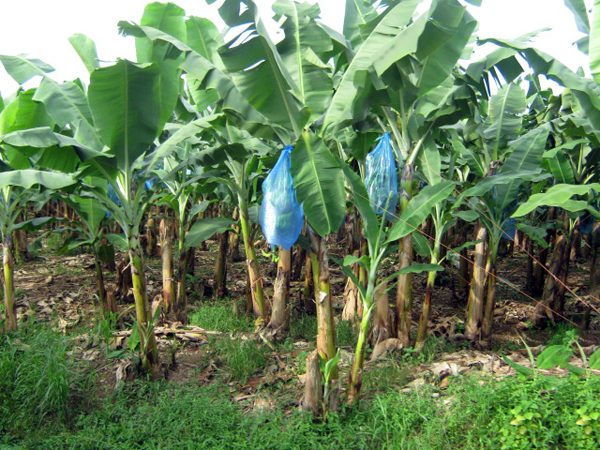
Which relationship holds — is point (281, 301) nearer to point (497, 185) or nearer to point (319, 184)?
point (319, 184)

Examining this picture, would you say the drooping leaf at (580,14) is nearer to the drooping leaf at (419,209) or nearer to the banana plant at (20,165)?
the drooping leaf at (419,209)

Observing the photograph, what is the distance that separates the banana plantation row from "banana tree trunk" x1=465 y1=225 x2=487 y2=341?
0.02m

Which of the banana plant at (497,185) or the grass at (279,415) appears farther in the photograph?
the banana plant at (497,185)

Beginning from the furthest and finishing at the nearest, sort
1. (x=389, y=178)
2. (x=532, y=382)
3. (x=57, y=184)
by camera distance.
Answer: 1. (x=389, y=178)
2. (x=57, y=184)
3. (x=532, y=382)

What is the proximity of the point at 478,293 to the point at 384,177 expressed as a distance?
1.81 m

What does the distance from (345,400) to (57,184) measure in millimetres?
2900

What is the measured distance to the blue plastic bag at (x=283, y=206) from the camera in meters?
3.62

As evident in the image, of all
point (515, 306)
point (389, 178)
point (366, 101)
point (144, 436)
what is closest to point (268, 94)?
point (366, 101)

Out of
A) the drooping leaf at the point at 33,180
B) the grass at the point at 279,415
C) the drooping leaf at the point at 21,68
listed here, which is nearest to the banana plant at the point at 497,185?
the grass at the point at 279,415

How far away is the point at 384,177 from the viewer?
4.25 metres

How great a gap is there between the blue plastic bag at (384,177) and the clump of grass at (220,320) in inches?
99.5

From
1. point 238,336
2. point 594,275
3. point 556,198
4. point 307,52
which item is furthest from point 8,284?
point 594,275

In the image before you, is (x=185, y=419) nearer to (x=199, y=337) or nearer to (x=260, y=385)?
(x=260, y=385)

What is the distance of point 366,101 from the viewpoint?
349 centimetres
